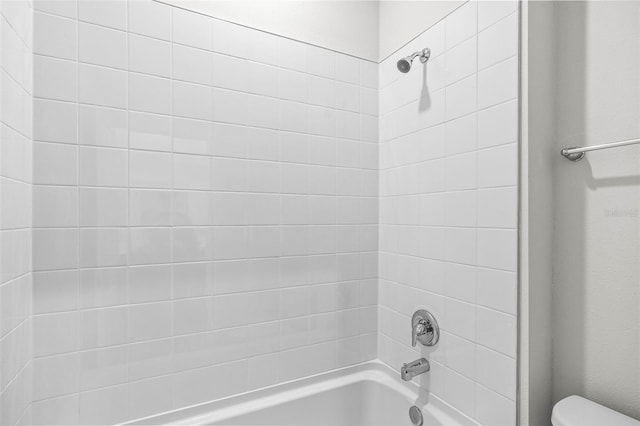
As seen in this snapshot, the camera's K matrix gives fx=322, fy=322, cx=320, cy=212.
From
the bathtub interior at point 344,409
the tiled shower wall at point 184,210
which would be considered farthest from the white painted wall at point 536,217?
the tiled shower wall at point 184,210

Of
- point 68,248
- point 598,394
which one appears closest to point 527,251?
point 598,394

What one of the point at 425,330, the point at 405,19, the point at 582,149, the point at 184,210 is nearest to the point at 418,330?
the point at 425,330

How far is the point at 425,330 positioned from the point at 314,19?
4.79 ft

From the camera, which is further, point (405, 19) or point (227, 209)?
point (405, 19)

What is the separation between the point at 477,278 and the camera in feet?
3.76

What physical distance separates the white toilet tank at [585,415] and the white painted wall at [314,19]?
158cm

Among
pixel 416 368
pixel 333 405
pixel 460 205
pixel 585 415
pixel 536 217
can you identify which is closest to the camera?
pixel 585 415

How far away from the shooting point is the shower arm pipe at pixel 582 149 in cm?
85

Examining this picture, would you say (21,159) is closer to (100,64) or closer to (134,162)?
(134,162)

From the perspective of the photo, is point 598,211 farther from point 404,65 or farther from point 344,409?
point 344,409

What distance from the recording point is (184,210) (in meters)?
1.23

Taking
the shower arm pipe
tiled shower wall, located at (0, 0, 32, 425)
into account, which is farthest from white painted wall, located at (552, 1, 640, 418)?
tiled shower wall, located at (0, 0, 32, 425)

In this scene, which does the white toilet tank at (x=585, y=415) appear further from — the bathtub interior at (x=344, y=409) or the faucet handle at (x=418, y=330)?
the bathtub interior at (x=344, y=409)

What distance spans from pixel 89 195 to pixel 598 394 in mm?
1740
